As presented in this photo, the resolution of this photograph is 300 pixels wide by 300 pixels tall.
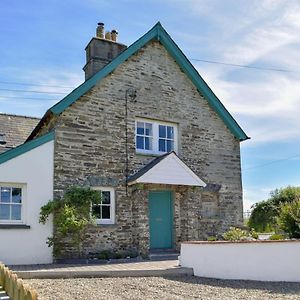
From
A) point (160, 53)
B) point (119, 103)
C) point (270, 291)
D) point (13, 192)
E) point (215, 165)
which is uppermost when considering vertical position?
point (160, 53)

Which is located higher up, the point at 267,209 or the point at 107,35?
the point at 107,35

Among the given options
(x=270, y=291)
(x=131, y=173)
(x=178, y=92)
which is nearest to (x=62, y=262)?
(x=131, y=173)

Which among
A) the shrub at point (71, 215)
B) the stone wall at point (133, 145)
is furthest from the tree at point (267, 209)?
the shrub at point (71, 215)

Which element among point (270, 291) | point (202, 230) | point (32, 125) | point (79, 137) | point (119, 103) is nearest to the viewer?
point (270, 291)

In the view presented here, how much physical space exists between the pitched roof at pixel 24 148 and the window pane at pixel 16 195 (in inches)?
42.0

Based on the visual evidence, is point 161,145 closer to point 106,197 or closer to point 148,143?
point 148,143

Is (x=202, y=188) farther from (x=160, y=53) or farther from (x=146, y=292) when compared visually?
(x=146, y=292)

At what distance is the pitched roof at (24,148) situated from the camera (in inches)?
525

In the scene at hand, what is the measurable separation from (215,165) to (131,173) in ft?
13.8

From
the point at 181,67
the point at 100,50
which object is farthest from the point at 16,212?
the point at 181,67

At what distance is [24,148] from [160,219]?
19.0 ft

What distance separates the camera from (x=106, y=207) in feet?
50.6

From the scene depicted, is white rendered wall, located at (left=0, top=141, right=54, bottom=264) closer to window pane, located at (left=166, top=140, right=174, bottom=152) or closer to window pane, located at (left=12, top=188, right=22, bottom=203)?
window pane, located at (left=12, top=188, right=22, bottom=203)

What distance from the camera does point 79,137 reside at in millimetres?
15078
